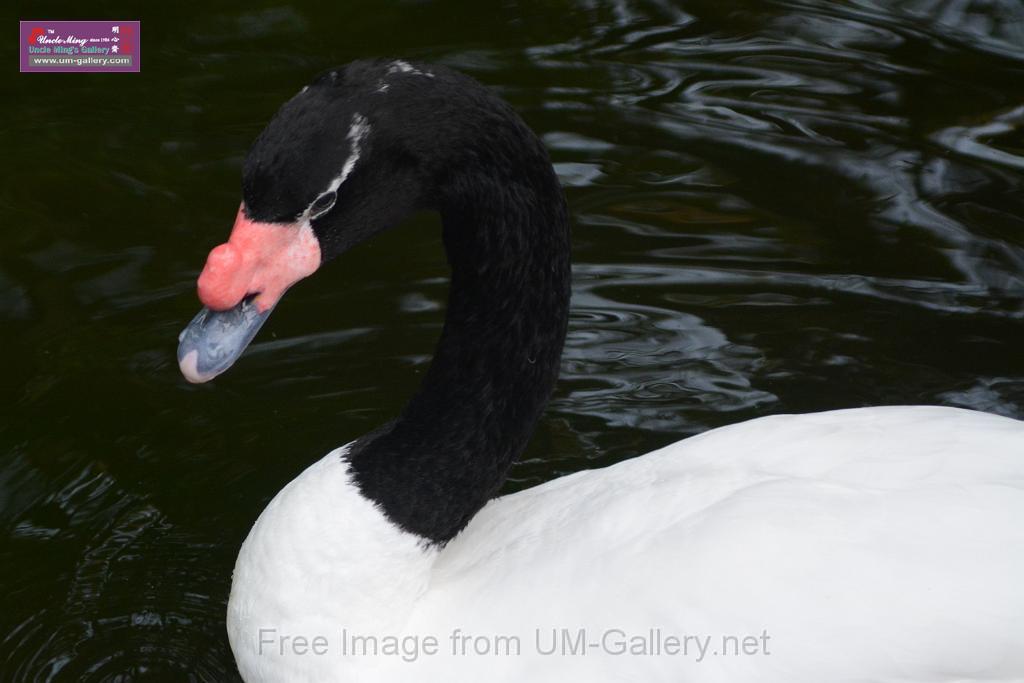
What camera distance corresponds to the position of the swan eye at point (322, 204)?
2607 mm

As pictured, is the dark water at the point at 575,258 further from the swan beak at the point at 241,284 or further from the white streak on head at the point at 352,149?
the white streak on head at the point at 352,149

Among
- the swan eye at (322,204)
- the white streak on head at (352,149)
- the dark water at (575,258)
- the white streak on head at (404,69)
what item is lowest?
the dark water at (575,258)

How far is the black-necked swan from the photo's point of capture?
8.27 feet

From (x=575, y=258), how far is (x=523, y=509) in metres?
1.75

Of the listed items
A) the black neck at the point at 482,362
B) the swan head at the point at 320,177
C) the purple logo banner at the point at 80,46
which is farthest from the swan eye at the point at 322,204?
the purple logo banner at the point at 80,46

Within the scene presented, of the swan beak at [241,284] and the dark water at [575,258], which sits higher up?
the swan beak at [241,284]

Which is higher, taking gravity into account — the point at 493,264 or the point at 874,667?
the point at 493,264

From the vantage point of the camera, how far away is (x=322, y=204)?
2.63m

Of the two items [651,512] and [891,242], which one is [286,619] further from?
[891,242]

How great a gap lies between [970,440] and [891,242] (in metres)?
2.06

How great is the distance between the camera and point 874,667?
2.48m

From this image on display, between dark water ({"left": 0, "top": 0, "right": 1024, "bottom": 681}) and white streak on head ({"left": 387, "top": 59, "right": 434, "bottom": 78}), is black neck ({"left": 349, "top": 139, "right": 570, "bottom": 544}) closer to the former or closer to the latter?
white streak on head ({"left": 387, "top": 59, "right": 434, "bottom": 78})

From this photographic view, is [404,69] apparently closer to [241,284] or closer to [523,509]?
[241,284]

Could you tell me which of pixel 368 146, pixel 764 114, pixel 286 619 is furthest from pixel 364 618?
pixel 764 114
